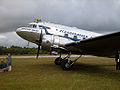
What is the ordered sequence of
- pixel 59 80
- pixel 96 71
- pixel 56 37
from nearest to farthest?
pixel 59 80 < pixel 96 71 < pixel 56 37

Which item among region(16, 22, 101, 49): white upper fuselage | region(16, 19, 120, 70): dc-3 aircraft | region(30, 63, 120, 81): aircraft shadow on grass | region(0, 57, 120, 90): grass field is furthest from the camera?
region(16, 22, 101, 49): white upper fuselage

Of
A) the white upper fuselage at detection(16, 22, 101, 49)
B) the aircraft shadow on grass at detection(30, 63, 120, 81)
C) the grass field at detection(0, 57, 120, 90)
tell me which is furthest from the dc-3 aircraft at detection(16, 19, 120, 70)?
the grass field at detection(0, 57, 120, 90)

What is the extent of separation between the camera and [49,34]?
32.8 ft

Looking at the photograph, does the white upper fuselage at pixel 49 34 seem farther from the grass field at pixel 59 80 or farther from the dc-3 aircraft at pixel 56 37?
the grass field at pixel 59 80

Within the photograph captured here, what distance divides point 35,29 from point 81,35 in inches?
154

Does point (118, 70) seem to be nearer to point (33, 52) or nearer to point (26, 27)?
point (26, 27)

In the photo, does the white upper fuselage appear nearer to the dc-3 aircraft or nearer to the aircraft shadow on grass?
the dc-3 aircraft

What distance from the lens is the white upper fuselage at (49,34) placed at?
9.71 metres

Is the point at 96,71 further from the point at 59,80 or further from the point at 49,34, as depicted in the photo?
the point at 49,34

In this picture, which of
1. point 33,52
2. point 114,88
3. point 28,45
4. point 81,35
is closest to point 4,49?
point 33,52

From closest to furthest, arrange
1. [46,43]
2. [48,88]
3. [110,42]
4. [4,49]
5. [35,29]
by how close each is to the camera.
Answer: [48,88] < [110,42] < [46,43] < [35,29] < [4,49]

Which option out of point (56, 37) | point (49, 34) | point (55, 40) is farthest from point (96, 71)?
point (49, 34)

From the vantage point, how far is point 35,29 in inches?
404

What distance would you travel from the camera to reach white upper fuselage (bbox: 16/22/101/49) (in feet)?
31.9
